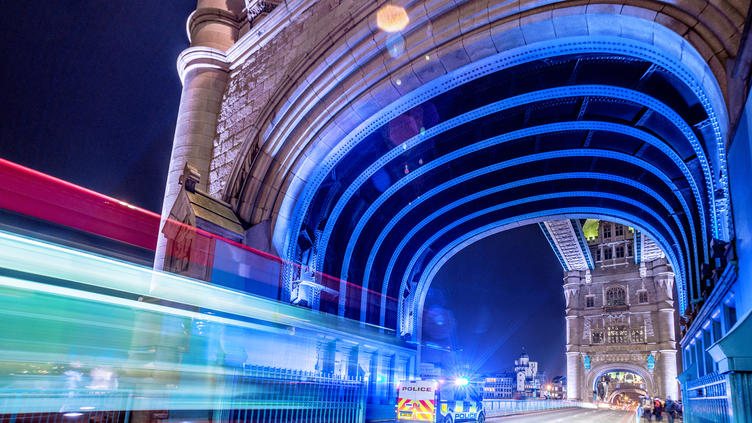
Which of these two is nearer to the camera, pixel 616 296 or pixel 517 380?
pixel 616 296

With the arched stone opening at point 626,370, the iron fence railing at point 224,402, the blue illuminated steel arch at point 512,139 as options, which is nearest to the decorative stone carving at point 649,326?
the arched stone opening at point 626,370

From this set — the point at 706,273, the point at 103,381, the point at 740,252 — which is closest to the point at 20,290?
the point at 103,381

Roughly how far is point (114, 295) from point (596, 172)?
2076cm

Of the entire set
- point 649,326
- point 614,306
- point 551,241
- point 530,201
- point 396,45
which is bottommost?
point 649,326

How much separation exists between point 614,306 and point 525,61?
4926 cm

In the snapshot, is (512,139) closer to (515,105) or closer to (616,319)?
(515,105)

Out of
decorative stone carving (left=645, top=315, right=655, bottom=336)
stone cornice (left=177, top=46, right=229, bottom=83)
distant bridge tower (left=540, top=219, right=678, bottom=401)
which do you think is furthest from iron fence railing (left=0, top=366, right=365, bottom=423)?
decorative stone carving (left=645, top=315, right=655, bottom=336)

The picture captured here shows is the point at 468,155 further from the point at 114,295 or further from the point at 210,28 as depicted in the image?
the point at 114,295

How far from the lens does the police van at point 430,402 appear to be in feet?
52.6

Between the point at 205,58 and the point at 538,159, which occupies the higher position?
the point at 205,58

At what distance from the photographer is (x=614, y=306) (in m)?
54.2

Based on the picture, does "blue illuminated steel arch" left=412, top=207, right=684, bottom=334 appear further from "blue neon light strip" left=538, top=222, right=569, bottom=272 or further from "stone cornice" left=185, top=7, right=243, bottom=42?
"blue neon light strip" left=538, top=222, right=569, bottom=272

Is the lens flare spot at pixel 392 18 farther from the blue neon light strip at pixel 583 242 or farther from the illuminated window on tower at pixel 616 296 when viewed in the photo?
the illuminated window on tower at pixel 616 296

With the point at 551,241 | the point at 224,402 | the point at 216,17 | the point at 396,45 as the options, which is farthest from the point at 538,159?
the point at 551,241
